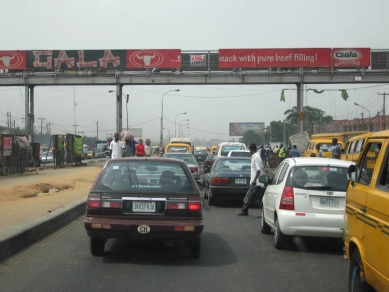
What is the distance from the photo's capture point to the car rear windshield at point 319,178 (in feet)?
25.9

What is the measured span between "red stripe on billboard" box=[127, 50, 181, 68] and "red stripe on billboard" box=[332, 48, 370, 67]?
11.9m

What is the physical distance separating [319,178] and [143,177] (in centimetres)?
296

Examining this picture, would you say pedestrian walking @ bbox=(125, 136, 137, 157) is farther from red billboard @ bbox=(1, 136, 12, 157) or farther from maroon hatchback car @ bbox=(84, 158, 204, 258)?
maroon hatchback car @ bbox=(84, 158, 204, 258)

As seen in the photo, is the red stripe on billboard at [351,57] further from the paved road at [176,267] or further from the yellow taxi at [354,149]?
the paved road at [176,267]

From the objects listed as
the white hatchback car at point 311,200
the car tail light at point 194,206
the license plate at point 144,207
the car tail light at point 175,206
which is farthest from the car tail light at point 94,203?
the white hatchback car at point 311,200

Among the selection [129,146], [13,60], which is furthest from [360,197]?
[13,60]

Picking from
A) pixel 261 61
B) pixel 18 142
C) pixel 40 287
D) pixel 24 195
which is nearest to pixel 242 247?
pixel 40 287

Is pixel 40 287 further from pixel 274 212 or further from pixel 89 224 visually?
pixel 274 212

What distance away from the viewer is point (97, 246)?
24.0 ft

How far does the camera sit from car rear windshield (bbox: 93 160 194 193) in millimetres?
7090

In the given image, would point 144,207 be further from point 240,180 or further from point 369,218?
point 240,180

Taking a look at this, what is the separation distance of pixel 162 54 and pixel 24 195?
2380 cm

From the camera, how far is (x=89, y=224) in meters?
6.81

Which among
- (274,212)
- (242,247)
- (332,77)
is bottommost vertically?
(242,247)
